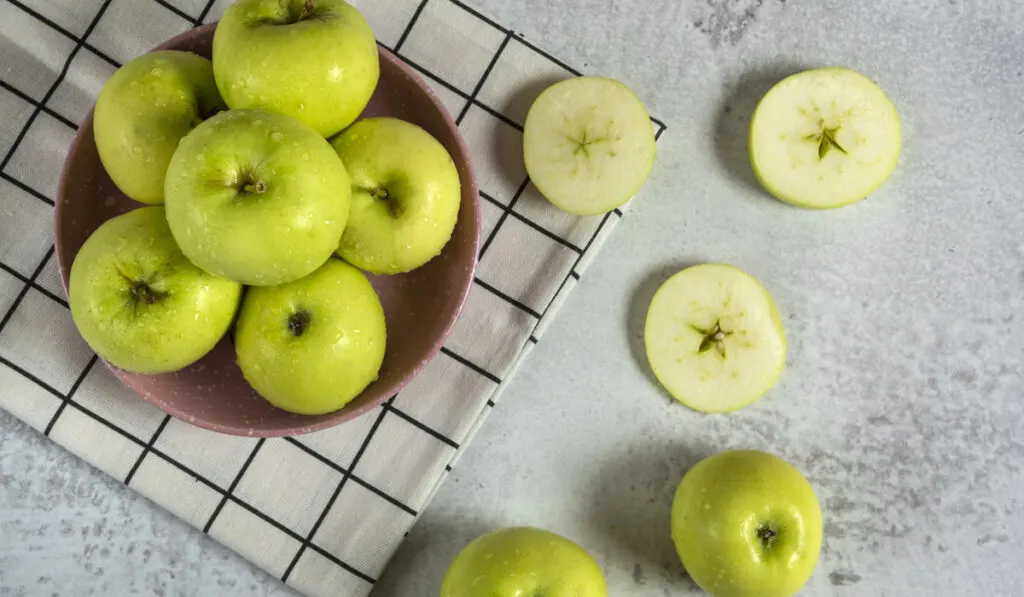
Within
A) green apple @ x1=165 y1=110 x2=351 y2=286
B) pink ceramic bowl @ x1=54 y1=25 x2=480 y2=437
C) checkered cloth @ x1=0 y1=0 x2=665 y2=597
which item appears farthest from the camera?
checkered cloth @ x1=0 y1=0 x2=665 y2=597

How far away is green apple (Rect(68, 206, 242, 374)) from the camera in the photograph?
640 mm

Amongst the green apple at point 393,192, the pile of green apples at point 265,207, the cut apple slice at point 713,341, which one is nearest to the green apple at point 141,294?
the pile of green apples at point 265,207

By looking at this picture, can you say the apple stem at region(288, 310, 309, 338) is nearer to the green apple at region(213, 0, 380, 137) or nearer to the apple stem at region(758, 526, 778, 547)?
the green apple at region(213, 0, 380, 137)

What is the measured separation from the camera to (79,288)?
654 mm

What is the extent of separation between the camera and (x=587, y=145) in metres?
0.84

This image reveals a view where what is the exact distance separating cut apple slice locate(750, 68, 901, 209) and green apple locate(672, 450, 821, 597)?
29cm

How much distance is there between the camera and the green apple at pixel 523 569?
2.50ft

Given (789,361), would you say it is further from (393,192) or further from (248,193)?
(248,193)

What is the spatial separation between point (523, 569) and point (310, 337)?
11.5 inches

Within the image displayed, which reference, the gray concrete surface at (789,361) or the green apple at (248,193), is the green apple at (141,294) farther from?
the gray concrete surface at (789,361)

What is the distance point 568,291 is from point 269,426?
318mm

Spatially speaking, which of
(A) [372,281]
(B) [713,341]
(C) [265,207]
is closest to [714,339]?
(B) [713,341]

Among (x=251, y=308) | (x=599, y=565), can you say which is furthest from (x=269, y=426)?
(x=599, y=565)

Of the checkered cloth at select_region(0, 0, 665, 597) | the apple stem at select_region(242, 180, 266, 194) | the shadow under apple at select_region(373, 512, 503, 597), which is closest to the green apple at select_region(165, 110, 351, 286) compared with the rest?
the apple stem at select_region(242, 180, 266, 194)
